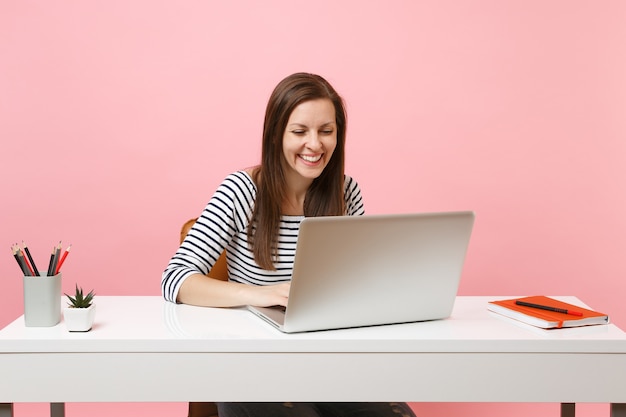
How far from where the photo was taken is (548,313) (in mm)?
1874

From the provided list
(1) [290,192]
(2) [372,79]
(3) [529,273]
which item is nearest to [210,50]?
(2) [372,79]

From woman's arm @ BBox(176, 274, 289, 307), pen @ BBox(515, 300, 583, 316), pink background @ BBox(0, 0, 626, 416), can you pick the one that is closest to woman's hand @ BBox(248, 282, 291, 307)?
woman's arm @ BBox(176, 274, 289, 307)

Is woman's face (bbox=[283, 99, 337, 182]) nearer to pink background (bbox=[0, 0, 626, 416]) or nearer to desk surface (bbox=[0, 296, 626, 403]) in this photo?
desk surface (bbox=[0, 296, 626, 403])

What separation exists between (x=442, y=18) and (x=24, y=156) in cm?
184

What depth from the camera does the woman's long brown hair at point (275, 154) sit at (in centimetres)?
222

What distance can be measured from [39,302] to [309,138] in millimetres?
811

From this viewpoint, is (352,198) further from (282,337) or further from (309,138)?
(282,337)

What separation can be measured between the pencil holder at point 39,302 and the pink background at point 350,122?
5.53ft

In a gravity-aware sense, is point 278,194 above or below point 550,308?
above

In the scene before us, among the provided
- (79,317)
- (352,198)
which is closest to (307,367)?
(79,317)

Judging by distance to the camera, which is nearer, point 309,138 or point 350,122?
point 309,138

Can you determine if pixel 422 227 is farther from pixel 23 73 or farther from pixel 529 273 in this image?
pixel 23 73

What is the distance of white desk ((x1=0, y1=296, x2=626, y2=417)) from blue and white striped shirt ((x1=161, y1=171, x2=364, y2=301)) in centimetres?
40

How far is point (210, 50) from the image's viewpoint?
3.49 metres
